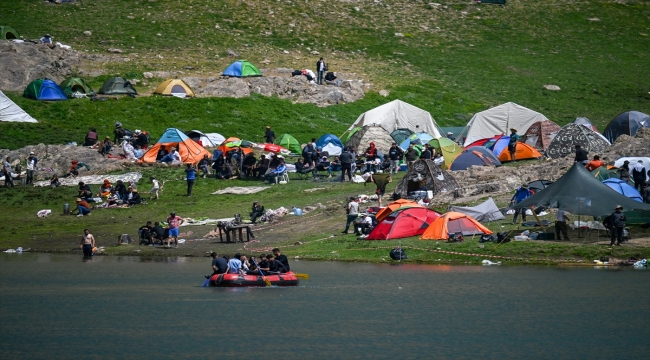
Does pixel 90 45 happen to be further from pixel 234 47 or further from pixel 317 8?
pixel 317 8

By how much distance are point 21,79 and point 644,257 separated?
46.5 meters

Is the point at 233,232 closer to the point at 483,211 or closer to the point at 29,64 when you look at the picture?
the point at 483,211

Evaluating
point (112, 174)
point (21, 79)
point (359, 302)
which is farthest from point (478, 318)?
point (21, 79)

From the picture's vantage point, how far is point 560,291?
113 ft

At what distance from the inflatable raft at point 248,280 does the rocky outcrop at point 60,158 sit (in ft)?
70.5

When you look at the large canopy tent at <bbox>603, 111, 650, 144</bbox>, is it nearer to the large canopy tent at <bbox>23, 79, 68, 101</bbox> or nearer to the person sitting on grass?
the person sitting on grass

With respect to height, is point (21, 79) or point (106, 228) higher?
point (21, 79)

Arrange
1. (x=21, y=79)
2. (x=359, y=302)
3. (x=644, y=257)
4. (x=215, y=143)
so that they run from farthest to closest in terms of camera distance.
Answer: (x=21, y=79) < (x=215, y=143) < (x=644, y=257) < (x=359, y=302)

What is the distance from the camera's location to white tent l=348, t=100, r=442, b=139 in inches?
2547

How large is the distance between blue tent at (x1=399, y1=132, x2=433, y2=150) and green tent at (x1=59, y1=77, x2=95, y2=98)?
22421 mm

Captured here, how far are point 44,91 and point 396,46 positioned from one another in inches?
1344

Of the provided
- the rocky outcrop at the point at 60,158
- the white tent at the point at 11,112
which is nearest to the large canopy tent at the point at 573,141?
the rocky outcrop at the point at 60,158

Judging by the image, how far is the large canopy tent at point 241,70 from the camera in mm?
72938

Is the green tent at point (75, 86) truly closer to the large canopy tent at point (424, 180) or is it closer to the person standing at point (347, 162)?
the person standing at point (347, 162)
